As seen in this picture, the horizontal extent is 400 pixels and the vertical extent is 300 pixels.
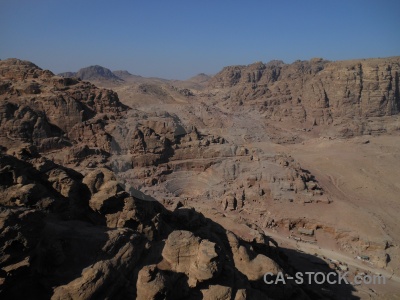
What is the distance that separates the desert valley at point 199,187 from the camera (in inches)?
420

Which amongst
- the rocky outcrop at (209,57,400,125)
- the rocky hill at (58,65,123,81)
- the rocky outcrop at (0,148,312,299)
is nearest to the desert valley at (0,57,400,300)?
the rocky outcrop at (0,148,312,299)

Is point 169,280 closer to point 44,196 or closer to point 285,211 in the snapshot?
point 44,196

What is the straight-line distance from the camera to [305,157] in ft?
147

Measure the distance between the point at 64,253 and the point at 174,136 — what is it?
82.3 ft

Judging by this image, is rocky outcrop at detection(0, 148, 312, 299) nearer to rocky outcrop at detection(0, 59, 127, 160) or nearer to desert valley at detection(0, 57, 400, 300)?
desert valley at detection(0, 57, 400, 300)

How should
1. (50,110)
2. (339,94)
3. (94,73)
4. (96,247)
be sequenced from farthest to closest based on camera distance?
(94,73), (339,94), (50,110), (96,247)

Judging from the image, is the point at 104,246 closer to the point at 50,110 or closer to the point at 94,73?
the point at 50,110

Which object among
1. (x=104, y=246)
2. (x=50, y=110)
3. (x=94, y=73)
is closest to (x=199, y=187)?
(x=50, y=110)

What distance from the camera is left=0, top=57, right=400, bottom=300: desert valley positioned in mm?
10680

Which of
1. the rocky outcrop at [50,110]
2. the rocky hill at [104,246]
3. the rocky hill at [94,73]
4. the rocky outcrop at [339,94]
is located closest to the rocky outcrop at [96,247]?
the rocky hill at [104,246]

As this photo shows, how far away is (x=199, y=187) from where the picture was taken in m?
33.5

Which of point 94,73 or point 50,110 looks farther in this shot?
point 94,73

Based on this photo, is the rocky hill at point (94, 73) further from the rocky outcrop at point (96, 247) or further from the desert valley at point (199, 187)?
the rocky outcrop at point (96, 247)

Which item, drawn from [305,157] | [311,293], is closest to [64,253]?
[311,293]
